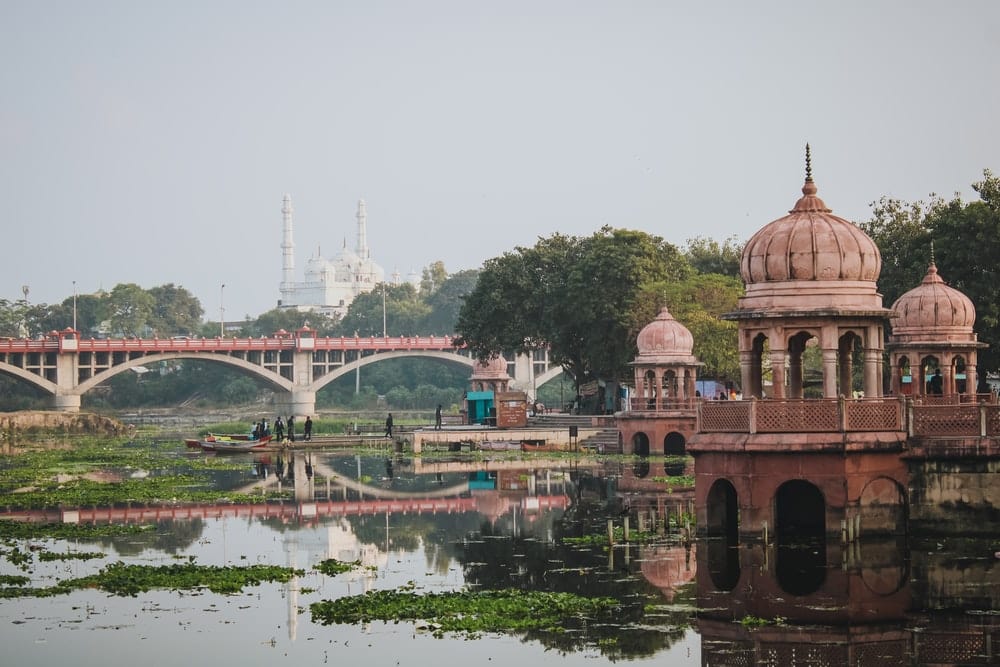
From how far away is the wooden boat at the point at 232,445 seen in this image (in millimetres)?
71125

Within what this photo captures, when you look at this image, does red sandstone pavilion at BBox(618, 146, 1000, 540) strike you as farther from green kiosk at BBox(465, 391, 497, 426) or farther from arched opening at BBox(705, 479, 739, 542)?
green kiosk at BBox(465, 391, 497, 426)

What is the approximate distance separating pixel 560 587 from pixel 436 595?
86.3 inches

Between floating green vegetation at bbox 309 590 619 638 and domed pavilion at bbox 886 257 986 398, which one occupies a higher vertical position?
domed pavilion at bbox 886 257 986 398

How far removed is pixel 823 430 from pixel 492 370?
5878 centimetres

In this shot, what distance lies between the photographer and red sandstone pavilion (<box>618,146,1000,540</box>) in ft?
97.0

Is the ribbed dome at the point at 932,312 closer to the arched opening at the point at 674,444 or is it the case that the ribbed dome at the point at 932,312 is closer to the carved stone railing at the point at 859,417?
the carved stone railing at the point at 859,417

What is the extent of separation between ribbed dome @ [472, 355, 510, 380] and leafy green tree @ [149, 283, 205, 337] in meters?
84.4

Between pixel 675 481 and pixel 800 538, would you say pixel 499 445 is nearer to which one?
pixel 675 481

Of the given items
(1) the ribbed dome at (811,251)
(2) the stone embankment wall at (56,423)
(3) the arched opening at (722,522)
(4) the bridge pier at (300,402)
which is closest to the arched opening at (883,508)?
(3) the arched opening at (722,522)

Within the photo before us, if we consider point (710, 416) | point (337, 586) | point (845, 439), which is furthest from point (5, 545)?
point (845, 439)

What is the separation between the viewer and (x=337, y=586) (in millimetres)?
27609

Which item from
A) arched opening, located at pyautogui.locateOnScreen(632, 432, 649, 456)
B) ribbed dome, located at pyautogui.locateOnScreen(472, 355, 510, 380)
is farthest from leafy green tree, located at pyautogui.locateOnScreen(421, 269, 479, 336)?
arched opening, located at pyautogui.locateOnScreen(632, 432, 649, 456)

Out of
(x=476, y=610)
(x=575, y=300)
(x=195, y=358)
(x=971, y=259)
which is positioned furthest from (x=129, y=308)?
(x=476, y=610)

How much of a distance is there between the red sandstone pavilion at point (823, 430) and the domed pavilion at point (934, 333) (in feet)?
27.3
